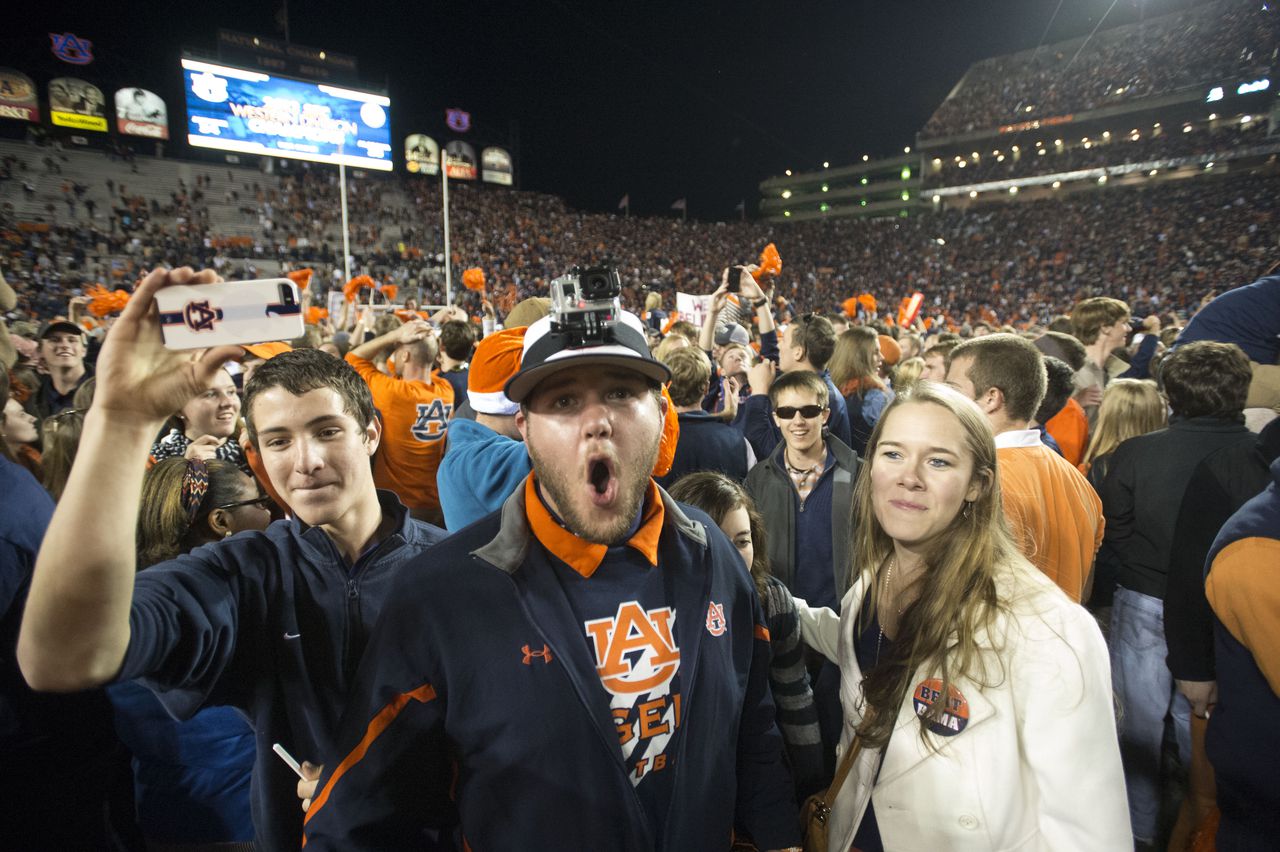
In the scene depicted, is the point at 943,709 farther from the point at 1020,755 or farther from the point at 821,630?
the point at 821,630

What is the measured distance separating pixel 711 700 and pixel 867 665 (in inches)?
28.0

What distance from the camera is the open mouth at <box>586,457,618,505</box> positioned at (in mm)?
1451

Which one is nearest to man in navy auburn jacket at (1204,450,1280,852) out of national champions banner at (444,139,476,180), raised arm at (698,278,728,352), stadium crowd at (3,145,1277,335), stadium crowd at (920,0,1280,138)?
raised arm at (698,278,728,352)

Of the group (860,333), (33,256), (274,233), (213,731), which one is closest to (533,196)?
(274,233)

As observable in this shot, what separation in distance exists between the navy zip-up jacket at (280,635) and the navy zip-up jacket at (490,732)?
21 centimetres

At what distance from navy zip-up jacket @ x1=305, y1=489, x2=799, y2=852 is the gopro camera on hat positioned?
465 mm

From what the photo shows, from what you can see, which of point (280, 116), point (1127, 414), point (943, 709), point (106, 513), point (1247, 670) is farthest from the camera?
point (280, 116)

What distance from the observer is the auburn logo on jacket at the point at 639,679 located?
56.6 inches

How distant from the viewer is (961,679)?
1687 millimetres

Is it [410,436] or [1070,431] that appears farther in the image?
[1070,431]

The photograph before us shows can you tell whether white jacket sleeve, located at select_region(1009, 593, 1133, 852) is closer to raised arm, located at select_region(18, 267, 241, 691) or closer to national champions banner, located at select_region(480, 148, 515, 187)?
raised arm, located at select_region(18, 267, 241, 691)

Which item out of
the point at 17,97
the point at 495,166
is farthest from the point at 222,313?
the point at 495,166

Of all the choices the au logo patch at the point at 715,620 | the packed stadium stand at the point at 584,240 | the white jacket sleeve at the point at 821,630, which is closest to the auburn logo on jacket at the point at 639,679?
the au logo patch at the point at 715,620

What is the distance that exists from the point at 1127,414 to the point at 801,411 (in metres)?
2.22
